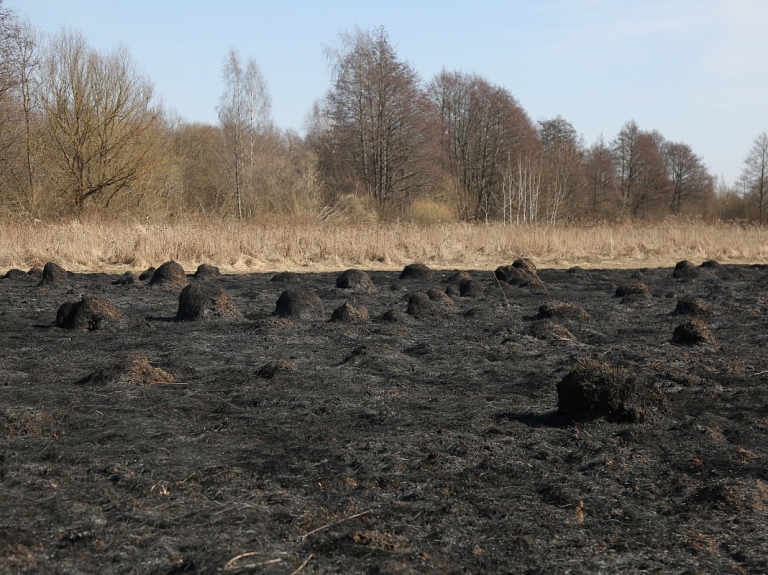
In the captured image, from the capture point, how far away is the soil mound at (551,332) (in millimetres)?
8023

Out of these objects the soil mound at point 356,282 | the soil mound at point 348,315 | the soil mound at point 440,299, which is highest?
the soil mound at point 356,282

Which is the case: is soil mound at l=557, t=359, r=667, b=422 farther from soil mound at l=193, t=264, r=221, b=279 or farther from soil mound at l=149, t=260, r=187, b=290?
soil mound at l=193, t=264, r=221, b=279

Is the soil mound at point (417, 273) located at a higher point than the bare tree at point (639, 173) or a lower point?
lower

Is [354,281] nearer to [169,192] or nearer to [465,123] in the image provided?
[169,192]

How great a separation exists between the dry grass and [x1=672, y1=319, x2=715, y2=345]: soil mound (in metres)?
10.6

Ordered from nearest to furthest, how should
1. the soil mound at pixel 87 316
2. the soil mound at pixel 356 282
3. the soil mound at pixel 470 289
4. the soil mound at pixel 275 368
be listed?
the soil mound at pixel 275 368 → the soil mound at pixel 87 316 → the soil mound at pixel 470 289 → the soil mound at pixel 356 282

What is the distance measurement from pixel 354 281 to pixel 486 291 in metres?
2.10

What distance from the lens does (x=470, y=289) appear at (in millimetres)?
11852

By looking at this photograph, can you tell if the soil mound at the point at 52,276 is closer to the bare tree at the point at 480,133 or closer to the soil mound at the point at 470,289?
the soil mound at the point at 470,289

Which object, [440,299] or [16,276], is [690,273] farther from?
[16,276]

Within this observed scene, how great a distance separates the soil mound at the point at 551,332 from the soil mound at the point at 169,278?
6616 millimetres

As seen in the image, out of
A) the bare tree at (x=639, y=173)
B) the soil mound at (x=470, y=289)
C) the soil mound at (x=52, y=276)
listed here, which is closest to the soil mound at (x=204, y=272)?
the soil mound at (x=52, y=276)

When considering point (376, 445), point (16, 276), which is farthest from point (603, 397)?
point (16, 276)

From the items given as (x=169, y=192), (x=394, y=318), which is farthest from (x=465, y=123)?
(x=394, y=318)
